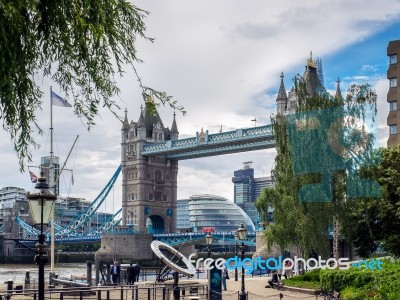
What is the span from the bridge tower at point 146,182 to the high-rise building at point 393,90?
2278 inches

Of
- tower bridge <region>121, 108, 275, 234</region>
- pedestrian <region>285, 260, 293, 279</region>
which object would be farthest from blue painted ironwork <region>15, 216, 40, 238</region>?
pedestrian <region>285, 260, 293, 279</region>

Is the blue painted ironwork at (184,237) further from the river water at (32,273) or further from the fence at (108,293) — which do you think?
the fence at (108,293)

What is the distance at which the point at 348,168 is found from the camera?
101 feet

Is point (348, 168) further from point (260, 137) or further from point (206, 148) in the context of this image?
point (206, 148)

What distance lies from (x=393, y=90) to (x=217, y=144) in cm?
4159

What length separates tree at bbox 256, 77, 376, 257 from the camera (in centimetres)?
3036

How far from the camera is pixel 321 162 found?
30531mm

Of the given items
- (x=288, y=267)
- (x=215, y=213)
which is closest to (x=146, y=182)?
(x=215, y=213)

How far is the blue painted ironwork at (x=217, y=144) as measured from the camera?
83113 millimetres

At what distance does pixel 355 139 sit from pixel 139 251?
61.6 m

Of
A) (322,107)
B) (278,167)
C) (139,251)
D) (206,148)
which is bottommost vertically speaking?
(139,251)

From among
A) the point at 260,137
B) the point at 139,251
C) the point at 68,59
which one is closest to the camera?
the point at 68,59

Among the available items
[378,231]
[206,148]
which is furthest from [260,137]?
[378,231]

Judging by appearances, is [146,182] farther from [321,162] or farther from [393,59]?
[321,162]
